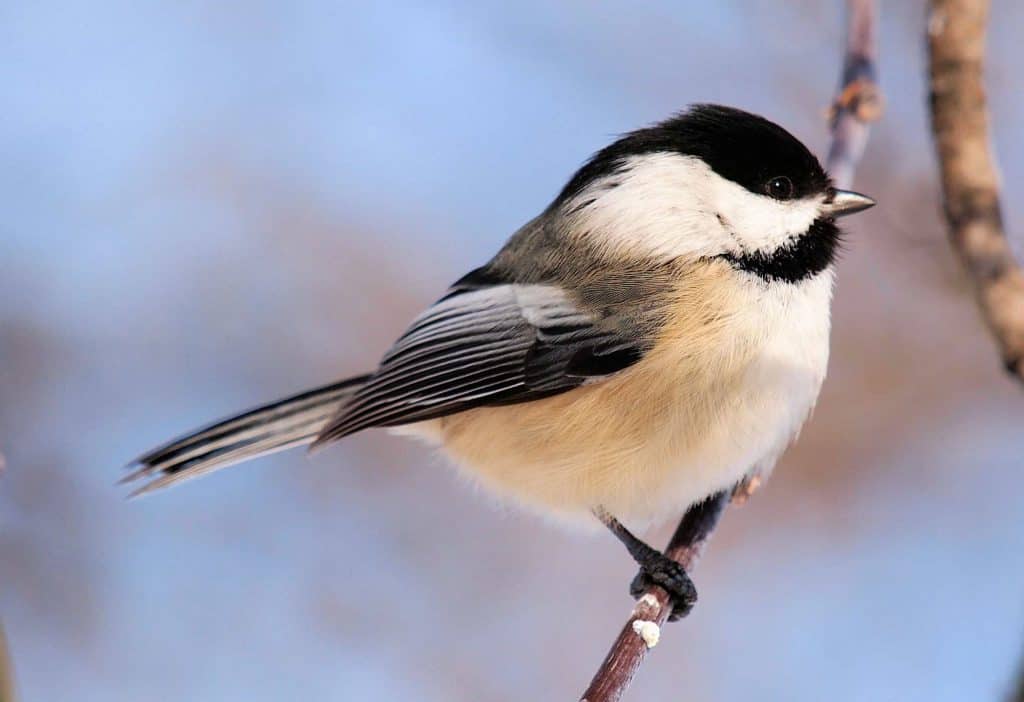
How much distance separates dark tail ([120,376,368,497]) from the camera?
2109mm

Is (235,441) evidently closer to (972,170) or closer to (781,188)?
(781,188)

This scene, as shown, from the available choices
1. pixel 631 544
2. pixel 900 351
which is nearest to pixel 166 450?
pixel 631 544

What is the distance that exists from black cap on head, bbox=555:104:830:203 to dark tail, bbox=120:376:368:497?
790 mm

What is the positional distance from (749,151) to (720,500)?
62 cm

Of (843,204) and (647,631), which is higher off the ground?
(843,204)

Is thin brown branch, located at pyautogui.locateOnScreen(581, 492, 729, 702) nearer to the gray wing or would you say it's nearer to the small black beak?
the gray wing

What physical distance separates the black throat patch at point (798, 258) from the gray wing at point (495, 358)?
240 millimetres

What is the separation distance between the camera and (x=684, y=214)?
1.92m

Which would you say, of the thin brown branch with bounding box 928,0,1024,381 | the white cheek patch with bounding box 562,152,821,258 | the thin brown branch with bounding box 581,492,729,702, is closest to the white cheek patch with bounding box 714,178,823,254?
the white cheek patch with bounding box 562,152,821,258

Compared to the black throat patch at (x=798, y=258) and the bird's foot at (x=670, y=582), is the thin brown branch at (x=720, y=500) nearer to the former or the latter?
the bird's foot at (x=670, y=582)

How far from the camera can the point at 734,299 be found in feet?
6.00

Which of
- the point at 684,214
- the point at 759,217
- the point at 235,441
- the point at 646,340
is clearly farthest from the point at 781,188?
the point at 235,441

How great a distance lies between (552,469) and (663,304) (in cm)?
A: 35

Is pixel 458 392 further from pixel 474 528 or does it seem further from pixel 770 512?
pixel 770 512
